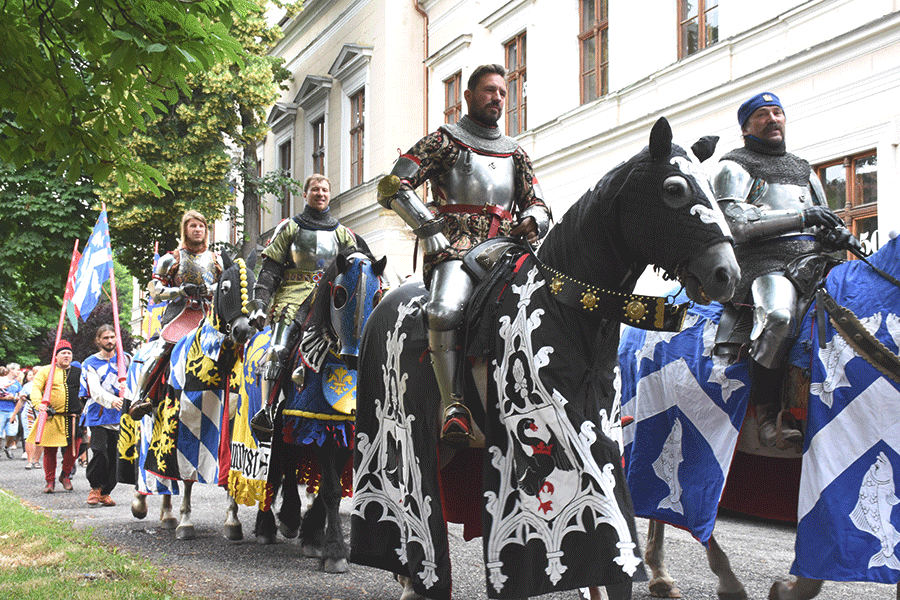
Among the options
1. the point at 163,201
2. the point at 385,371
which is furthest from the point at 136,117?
the point at 163,201

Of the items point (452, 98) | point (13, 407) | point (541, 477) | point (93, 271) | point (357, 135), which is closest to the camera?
point (541, 477)

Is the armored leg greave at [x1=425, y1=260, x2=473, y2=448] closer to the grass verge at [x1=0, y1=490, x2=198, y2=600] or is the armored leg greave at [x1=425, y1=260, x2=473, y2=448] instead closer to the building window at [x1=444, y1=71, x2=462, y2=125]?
the grass verge at [x1=0, y1=490, x2=198, y2=600]

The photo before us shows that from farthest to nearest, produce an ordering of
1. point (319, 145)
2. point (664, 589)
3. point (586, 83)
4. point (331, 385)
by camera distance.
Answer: point (319, 145)
point (586, 83)
point (331, 385)
point (664, 589)

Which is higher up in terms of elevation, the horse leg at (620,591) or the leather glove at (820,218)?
the leather glove at (820,218)

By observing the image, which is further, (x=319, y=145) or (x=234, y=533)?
(x=319, y=145)

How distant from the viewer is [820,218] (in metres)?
4.91

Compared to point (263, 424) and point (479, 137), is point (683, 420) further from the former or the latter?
point (263, 424)

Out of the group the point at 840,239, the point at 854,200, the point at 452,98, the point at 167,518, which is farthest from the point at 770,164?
the point at 452,98

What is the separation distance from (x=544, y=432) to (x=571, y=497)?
0.27 meters

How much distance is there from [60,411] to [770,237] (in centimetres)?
1149

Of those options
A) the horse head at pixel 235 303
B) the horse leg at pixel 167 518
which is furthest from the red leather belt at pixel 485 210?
the horse leg at pixel 167 518

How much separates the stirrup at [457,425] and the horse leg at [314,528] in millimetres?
3014

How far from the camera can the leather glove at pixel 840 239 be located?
15.8 ft

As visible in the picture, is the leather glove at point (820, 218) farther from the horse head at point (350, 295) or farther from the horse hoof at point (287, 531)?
the horse hoof at point (287, 531)
